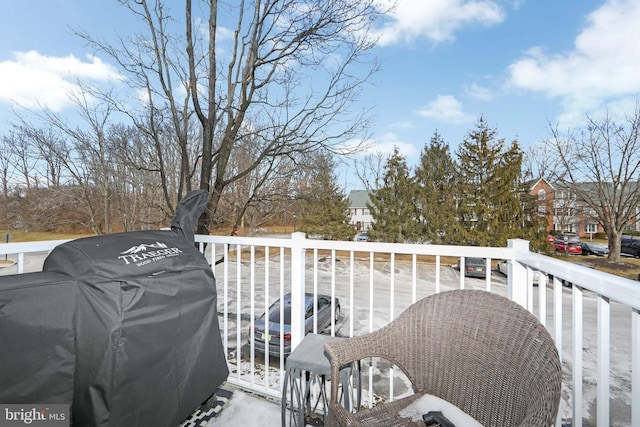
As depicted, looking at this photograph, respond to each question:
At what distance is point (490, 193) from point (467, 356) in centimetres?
1533

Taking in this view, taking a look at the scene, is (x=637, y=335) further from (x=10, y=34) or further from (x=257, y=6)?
(x=10, y=34)

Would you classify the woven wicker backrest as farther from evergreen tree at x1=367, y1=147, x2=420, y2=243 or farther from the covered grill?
evergreen tree at x1=367, y1=147, x2=420, y2=243

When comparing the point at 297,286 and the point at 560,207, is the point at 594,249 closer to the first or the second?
the point at 560,207

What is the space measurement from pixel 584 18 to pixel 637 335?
8036mm

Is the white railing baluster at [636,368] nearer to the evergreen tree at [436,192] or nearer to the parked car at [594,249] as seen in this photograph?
the evergreen tree at [436,192]

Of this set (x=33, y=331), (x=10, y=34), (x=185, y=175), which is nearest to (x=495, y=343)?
(x=33, y=331)

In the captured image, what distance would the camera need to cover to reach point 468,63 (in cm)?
695

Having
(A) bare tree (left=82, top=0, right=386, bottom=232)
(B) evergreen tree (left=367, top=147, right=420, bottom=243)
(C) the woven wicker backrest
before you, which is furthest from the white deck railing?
(B) evergreen tree (left=367, top=147, right=420, bottom=243)

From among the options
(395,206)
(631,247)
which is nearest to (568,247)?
(631,247)

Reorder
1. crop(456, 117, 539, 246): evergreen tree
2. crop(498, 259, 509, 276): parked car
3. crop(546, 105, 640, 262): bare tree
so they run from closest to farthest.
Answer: crop(498, 259, 509, 276): parked car → crop(546, 105, 640, 262): bare tree → crop(456, 117, 539, 246): evergreen tree

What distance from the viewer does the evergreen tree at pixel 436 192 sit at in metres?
15.6

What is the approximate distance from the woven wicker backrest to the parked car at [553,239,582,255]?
20257 millimetres

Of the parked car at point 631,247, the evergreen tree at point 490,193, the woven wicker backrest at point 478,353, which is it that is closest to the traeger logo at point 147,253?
the woven wicker backrest at point 478,353

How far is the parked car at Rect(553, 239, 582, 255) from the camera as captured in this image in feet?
Result: 56.7
